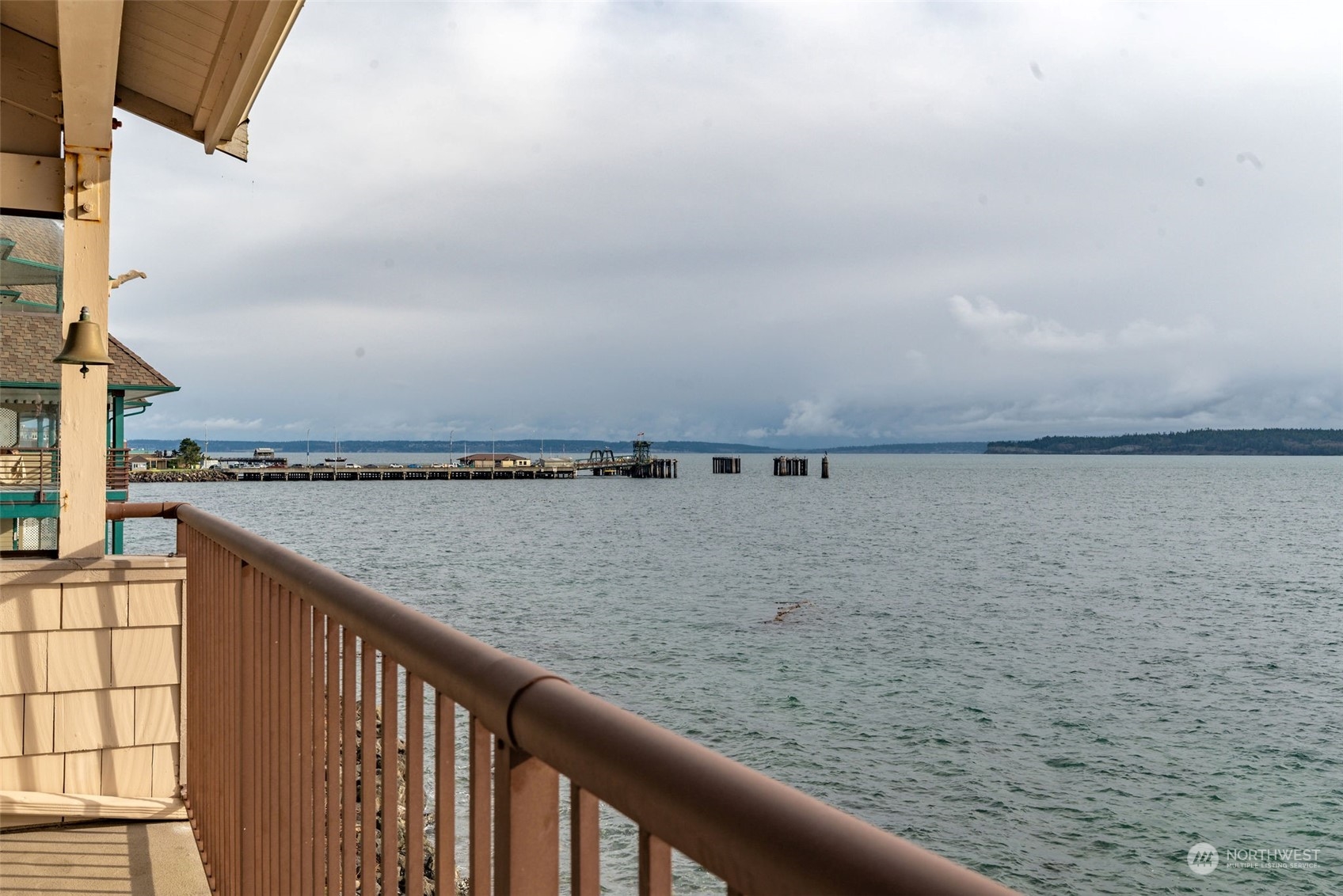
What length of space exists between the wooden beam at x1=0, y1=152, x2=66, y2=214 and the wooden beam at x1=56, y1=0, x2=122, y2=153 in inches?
8.1

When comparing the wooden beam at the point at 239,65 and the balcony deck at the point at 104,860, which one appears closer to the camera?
the wooden beam at the point at 239,65

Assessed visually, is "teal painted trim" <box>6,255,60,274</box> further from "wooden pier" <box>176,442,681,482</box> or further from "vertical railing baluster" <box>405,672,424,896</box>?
"wooden pier" <box>176,442,681,482</box>

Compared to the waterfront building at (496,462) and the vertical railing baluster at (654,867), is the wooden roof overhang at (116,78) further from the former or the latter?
the waterfront building at (496,462)

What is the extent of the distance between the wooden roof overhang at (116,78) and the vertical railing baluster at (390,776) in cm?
237

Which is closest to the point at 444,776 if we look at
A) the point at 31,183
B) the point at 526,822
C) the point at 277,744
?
the point at 526,822

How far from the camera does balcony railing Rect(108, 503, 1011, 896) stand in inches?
23.8

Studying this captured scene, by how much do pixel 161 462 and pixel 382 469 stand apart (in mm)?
25007

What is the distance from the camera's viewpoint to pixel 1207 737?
15859mm

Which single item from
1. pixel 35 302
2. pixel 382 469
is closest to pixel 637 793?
pixel 35 302

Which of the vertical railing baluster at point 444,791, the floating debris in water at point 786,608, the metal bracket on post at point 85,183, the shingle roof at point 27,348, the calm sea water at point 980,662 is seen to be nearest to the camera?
the vertical railing baluster at point 444,791

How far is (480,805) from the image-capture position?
1.10 meters

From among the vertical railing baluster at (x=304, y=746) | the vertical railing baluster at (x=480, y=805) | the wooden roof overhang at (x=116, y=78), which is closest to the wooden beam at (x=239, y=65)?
the wooden roof overhang at (x=116, y=78)

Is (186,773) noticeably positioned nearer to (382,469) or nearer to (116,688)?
(116,688)

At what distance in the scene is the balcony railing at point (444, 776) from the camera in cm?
60
